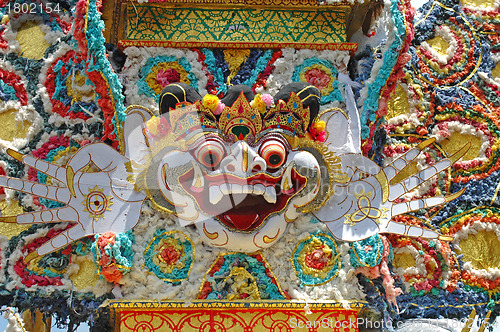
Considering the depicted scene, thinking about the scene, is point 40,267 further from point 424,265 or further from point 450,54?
point 450,54

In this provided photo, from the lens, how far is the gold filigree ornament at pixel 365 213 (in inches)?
248

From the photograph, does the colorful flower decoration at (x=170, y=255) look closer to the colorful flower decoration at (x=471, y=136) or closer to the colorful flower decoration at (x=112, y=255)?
the colorful flower decoration at (x=112, y=255)

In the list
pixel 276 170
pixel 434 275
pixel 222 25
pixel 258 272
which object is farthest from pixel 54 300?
pixel 434 275

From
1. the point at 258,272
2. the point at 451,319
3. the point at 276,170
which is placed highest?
the point at 276,170

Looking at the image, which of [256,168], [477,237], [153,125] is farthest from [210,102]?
[477,237]

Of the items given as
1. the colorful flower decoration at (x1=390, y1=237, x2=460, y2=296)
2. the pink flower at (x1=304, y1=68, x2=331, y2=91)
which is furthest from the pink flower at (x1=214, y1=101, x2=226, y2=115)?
the colorful flower decoration at (x1=390, y1=237, x2=460, y2=296)

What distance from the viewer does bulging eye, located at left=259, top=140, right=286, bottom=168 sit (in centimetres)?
606

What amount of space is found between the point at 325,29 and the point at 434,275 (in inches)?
85.9

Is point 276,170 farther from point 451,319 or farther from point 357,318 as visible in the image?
point 451,319

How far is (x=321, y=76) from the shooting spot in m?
6.64

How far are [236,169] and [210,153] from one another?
227 mm

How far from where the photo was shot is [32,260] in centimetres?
627

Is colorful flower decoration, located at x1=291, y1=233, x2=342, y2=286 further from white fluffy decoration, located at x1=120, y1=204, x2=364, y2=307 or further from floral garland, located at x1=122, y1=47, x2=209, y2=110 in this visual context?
floral garland, located at x1=122, y1=47, x2=209, y2=110

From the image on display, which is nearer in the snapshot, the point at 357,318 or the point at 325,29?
the point at 357,318
